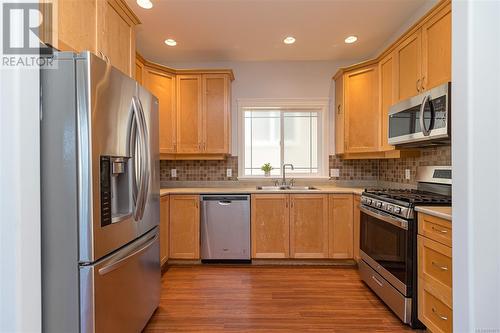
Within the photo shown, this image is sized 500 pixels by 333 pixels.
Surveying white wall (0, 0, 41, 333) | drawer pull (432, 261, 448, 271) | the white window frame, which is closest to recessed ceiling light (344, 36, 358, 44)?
the white window frame

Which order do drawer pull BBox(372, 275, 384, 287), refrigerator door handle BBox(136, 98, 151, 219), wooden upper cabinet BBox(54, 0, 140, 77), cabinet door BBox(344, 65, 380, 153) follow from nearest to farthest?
wooden upper cabinet BBox(54, 0, 140, 77), refrigerator door handle BBox(136, 98, 151, 219), drawer pull BBox(372, 275, 384, 287), cabinet door BBox(344, 65, 380, 153)

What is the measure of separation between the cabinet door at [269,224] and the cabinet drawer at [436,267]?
4.89 feet

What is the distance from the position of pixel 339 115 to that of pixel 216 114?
5.25ft

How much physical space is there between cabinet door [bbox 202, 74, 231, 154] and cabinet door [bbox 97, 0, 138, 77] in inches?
50.5

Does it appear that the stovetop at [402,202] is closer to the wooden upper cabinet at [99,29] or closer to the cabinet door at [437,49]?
the cabinet door at [437,49]

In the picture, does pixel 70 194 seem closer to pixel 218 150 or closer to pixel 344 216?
pixel 218 150

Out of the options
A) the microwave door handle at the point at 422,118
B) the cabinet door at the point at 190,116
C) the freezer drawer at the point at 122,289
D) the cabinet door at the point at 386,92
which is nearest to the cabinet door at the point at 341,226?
the cabinet door at the point at 386,92

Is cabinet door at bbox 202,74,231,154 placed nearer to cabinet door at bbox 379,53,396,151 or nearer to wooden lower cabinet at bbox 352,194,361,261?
wooden lower cabinet at bbox 352,194,361,261

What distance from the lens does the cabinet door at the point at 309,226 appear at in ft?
10.2

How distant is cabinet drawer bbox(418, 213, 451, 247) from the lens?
5.19 feet

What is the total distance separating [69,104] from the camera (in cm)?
122

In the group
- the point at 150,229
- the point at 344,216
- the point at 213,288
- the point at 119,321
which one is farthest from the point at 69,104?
the point at 344,216

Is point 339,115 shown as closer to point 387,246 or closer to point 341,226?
point 341,226

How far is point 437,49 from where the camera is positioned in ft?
6.80
